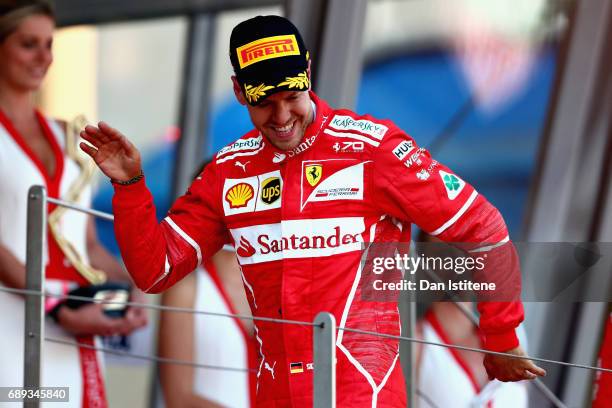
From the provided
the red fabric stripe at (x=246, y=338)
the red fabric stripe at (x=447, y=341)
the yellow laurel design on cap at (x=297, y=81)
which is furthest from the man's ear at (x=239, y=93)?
the red fabric stripe at (x=447, y=341)

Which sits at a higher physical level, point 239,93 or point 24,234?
point 239,93

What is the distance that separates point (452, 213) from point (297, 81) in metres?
0.35

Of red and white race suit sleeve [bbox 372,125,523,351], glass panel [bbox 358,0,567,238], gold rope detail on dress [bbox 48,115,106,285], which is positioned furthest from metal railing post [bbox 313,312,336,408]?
glass panel [bbox 358,0,567,238]

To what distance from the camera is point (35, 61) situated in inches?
125

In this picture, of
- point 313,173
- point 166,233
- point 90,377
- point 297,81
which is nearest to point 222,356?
point 90,377

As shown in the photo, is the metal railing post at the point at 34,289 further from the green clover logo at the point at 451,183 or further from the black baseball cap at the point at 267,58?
the green clover logo at the point at 451,183

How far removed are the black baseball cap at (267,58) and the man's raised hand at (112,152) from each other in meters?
0.22

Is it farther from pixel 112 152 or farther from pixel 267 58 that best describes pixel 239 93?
pixel 112 152

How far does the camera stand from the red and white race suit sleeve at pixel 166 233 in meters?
2.12

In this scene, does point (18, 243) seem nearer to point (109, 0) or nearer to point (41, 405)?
point (41, 405)

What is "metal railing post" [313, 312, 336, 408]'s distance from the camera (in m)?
1.94

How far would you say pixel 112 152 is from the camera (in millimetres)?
2137

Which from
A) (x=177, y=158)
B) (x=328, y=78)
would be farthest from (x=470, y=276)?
(x=177, y=158)

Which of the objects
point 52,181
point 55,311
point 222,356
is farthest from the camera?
point 222,356
